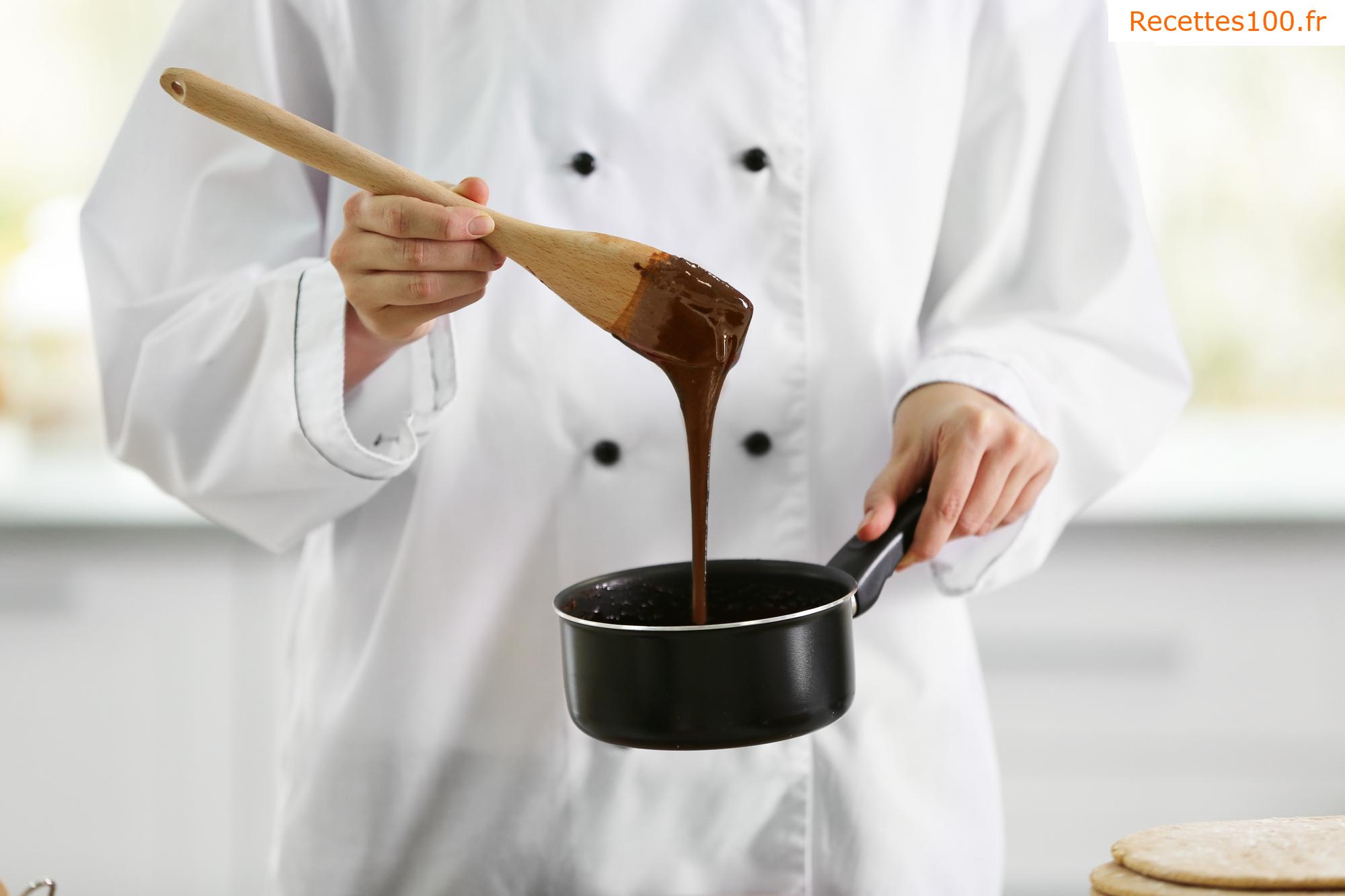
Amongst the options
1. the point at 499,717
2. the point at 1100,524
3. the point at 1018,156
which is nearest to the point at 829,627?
the point at 499,717

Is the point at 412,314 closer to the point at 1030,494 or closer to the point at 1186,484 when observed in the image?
the point at 1030,494

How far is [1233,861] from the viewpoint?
0.61 metres

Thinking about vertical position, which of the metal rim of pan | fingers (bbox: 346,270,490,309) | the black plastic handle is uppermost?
fingers (bbox: 346,270,490,309)

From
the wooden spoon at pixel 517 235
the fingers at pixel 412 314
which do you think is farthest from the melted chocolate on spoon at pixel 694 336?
the fingers at pixel 412 314

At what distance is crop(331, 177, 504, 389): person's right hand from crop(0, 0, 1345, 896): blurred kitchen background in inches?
52.2

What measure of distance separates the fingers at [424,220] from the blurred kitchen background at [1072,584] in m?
1.39

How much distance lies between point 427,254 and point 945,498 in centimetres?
35

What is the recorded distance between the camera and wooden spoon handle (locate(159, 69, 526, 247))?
1.97ft

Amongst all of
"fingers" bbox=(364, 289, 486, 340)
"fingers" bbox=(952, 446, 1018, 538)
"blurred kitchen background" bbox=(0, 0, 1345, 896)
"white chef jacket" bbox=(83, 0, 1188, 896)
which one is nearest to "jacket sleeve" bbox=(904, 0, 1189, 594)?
"white chef jacket" bbox=(83, 0, 1188, 896)

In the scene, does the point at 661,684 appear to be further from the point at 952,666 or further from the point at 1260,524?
the point at 1260,524

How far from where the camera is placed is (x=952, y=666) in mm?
903

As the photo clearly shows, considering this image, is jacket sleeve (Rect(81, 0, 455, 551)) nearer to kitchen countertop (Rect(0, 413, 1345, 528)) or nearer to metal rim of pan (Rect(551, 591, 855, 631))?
metal rim of pan (Rect(551, 591, 855, 631))

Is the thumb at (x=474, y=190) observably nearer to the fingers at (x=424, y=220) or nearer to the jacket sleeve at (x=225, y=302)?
the fingers at (x=424, y=220)

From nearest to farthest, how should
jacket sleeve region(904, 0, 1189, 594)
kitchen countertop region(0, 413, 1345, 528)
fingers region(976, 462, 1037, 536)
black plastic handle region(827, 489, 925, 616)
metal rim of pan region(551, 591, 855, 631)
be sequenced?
metal rim of pan region(551, 591, 855, 631) < black plastic handle region(827, 489, 925, 616) < fingers region(976, 462, 1037, 536) < jacket sleeve region(904, 0, 1189, 594) < kitchen countertop region(0, 413, 1345, 528)
